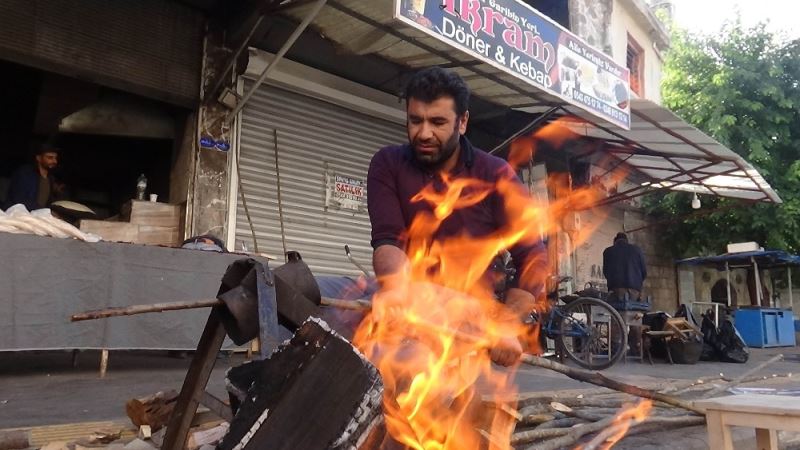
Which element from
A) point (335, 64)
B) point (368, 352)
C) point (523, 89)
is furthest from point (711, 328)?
point (368, 352)

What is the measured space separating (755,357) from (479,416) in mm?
10605

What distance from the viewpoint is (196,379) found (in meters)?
1.72

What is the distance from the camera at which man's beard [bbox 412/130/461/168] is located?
286 centimetres

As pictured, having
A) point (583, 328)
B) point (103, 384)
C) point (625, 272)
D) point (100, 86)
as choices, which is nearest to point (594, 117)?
point (625, 272)

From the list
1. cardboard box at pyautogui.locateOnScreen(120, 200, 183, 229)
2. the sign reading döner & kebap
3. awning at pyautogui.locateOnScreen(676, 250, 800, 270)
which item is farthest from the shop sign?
awning at pyautogui.locateOnScreen(676, 250, 800, 270)

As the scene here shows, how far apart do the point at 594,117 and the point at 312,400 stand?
8.72 m

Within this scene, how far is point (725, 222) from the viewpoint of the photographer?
16.5 meters

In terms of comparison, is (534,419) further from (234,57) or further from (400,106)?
(400,106)

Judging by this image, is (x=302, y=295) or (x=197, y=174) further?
(x=197, y=174)

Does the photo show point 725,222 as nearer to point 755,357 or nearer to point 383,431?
point 755,357

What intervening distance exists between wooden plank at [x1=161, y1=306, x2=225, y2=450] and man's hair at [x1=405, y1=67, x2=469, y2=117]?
153 centimetres

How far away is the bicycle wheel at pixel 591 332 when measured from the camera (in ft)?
26.4

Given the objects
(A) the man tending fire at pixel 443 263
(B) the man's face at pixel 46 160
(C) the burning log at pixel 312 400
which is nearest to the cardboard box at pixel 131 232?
(B) the man's face at pixel 46 160

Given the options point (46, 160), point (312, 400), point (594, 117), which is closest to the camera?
point (312, 400)
